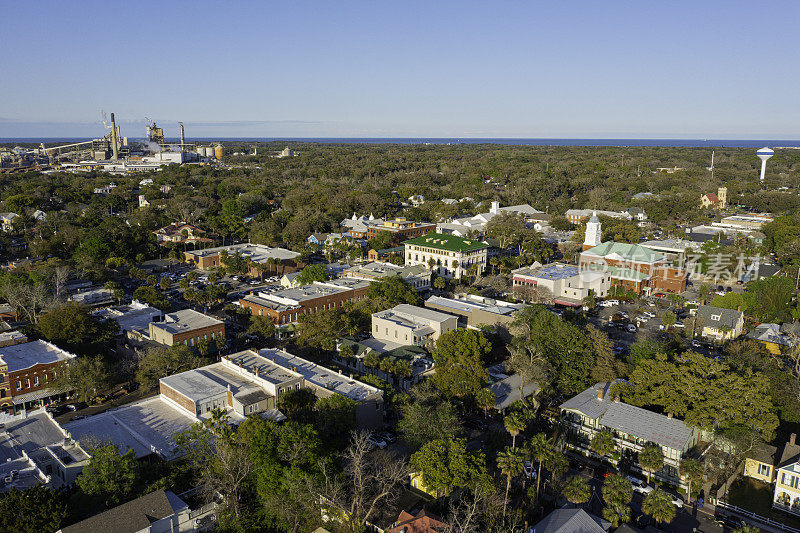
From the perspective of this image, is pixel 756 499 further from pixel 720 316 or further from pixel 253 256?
pixel 253 256

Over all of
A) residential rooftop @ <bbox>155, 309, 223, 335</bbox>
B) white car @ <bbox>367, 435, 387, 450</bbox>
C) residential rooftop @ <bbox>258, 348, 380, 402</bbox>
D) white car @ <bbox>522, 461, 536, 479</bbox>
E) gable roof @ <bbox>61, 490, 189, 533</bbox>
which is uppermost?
residential rooftop @ <bbox>155, 309, 223, 335</bbox>

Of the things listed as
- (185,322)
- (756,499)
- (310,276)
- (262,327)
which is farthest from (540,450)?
(310,276)

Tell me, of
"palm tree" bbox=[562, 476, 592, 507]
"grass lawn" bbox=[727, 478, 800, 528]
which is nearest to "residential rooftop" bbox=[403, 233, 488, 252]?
"grass lawn" bbox=[727, 478, 800, 528]

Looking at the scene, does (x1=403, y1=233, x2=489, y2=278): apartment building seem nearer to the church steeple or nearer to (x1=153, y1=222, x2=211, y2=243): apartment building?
the church steeple

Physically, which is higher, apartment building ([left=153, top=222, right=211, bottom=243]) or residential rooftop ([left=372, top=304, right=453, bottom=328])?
apartment building ([left=153, top=222, right=211, bottom=243])

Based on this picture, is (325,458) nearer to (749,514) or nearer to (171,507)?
(171,507)

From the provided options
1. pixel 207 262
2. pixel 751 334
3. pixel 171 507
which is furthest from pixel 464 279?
pixel 171 507

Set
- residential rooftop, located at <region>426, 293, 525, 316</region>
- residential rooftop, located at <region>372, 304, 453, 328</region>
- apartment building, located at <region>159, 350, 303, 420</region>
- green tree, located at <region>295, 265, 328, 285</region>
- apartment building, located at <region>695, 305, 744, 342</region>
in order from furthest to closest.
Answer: green tree, located at <region>295, 265, 328, 285</region> < residential rooftop, located at <region>426, 293, 525, 316</region> < apartment building, located at <region>695, 305, 744, 342</region> < residential rooftop, located at <region>372, 304, 453, 328</region> < apartment building, located at <region>159, 350, 303, 420</region>
